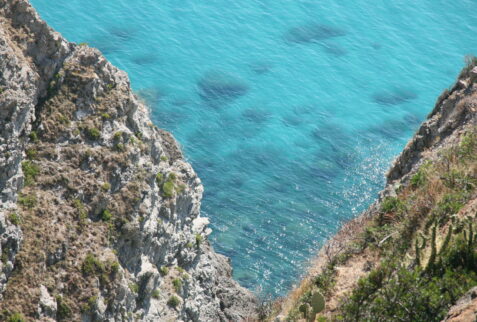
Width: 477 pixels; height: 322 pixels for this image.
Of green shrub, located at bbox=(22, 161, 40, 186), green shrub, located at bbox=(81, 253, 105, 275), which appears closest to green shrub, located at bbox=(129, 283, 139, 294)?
green shrub, located at bbox=(81, 253, 105, 275)

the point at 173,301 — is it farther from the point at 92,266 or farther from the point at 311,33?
the point at 311,33

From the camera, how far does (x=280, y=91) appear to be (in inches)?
2238

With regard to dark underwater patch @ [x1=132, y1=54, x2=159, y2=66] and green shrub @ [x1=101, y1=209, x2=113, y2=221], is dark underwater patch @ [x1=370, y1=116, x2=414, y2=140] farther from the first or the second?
green shrub @ [x1=101, y1=209, x2=113, y2=221]

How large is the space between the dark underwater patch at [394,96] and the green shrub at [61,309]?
39.4 m

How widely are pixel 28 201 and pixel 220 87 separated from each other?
32.6 m

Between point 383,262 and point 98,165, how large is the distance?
13.5 meters

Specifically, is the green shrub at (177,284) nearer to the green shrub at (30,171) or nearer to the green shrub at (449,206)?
the green shrub at (30,171)

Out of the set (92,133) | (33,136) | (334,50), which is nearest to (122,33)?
(334,50)

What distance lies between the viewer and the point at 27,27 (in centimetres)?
2816

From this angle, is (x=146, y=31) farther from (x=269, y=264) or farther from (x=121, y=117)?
(x=121, y=117)

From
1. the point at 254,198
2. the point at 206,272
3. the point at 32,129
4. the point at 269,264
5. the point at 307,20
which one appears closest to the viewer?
the point at 32,129

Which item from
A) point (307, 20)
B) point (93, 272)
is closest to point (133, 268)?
point (93, 272)

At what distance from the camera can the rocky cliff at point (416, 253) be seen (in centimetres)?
1656

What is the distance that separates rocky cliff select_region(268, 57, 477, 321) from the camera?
16562 millimetres
